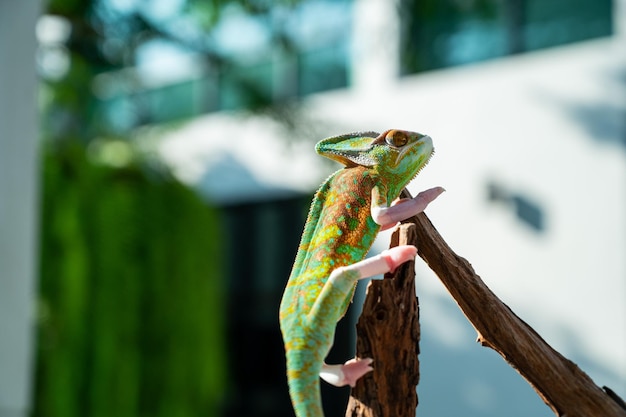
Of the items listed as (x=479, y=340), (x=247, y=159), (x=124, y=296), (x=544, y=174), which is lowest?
(x=124, y=296)

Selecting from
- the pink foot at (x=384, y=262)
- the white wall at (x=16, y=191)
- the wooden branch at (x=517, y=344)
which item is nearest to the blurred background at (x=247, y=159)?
the white wall at (x=16, y=191)

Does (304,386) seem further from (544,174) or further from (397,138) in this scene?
(544,174)

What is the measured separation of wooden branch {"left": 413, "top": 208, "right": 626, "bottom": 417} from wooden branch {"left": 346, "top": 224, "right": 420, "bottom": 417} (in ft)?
0.16

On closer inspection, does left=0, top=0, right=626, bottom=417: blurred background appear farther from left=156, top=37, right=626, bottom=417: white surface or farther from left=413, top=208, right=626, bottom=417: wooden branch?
left=413, top=208, right=626, bottom=417: wooden branch

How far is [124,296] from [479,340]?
3.09 meters

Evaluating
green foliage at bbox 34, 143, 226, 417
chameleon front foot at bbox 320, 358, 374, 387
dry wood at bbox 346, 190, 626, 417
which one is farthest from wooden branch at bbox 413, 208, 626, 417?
green foliage at bbox 34, 143, 226, 417

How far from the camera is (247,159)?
4645 mm

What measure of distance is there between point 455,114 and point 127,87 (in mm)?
1974

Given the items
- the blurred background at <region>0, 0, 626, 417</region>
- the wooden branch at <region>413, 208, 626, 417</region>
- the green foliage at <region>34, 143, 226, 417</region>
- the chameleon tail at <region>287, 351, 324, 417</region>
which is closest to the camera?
the chameleon tail at <region>287, 351, 324, 417</region>

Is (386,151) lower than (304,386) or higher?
higher

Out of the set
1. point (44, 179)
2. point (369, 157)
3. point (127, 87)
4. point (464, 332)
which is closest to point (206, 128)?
point (127, 87)

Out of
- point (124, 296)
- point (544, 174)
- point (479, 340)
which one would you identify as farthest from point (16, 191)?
point (479, 340)

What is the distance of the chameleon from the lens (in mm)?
520

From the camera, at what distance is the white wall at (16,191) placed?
2.48 metres
